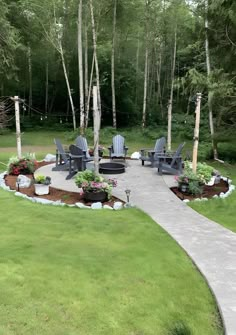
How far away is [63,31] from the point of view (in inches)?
701

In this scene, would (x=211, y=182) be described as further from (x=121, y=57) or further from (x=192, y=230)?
(x=121, y=57)

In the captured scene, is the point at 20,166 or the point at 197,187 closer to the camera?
the point at 197,187

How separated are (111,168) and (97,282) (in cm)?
524

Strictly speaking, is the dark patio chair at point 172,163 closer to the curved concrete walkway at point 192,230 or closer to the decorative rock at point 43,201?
the curved concrete walkway at point 192,230

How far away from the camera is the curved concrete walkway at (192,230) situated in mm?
3055

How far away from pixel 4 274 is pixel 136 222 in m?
2.09

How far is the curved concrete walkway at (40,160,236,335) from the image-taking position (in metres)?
3.05

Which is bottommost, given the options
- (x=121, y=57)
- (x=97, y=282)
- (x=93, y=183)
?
(x=97, y=282)

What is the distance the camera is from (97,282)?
3072mm

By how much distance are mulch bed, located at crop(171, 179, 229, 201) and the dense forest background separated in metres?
2.91

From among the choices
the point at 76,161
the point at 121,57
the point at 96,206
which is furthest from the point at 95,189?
the point at 121,57

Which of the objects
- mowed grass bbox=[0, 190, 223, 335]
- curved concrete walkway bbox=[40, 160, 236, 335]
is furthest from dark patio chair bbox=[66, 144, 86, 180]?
mowed grass bbox=[0, 190, 223, 335]

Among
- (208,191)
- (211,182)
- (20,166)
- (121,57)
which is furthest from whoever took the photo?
(121,57)

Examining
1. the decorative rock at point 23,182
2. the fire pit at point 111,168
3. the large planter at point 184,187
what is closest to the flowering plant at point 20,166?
the decorative rock at point 23,182
